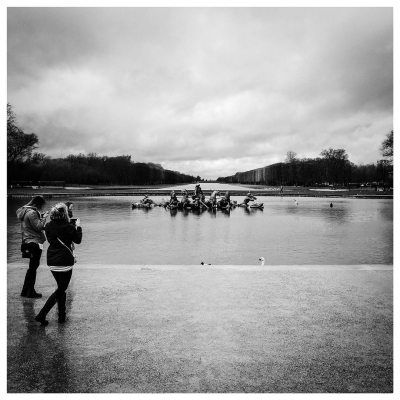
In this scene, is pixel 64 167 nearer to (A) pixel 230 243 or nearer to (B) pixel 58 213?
(A) pixel 230 243

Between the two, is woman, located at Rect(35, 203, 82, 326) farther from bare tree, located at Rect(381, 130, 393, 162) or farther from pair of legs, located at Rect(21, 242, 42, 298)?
bare tree, located at Rect(381, 130, 393, 162)

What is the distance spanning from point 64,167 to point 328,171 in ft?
254

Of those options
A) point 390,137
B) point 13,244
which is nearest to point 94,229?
point 13,244

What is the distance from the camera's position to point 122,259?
11828 millimetres

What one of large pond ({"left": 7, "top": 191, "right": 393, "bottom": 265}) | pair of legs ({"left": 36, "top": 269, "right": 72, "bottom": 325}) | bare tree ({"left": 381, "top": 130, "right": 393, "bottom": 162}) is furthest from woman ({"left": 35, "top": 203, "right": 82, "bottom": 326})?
bare tree ({"left": 381, "top": 130, "right": 393, "bottom": 162})

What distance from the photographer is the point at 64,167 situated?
384ft

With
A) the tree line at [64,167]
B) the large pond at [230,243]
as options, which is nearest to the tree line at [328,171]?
the large pond at [230,243]

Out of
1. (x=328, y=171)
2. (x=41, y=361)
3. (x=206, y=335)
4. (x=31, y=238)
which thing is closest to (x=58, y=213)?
(x=31, y=238)

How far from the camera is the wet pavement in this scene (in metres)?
4.09

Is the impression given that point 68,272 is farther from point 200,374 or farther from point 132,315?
point 200,374

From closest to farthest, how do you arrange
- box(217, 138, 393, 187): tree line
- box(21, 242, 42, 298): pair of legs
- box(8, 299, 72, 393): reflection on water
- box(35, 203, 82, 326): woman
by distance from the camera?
box(8, 299, 72, 393): reflection on water
box(35, 203, 82, 326): woman
box(21, 242, 42, 298): pair of legs
box(217, 138, 393, 187): tree line

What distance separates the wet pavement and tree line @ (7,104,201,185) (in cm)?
5493

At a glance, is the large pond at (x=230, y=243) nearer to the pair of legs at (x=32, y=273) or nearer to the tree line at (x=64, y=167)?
the pair of legs at (x=32, y=273)

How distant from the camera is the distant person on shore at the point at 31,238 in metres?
6.62
